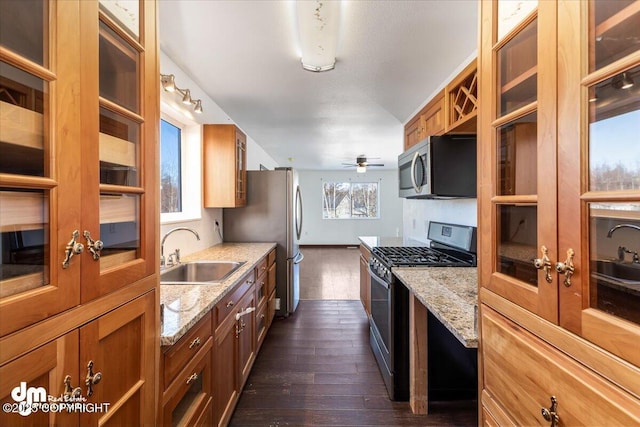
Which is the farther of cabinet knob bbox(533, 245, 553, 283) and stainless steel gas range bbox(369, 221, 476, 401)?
stainless steel gas range bbox(369, 221, 476, 401)

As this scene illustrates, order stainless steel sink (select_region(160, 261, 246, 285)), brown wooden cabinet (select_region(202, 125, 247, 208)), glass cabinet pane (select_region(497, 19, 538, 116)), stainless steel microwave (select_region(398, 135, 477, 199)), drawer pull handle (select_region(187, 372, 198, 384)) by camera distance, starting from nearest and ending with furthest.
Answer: glass cabinet pane (select_region(497, 19, 538, 116))
drawer pull handle (select_region(187, 372, 198, 384))
stainless steel microwave (select_region(398, 135, 477, 199))
stainless steel sink (select_region(160, 261, 246, 285))
brown wooden cabinet (select_region(202, 125, 247, 208))

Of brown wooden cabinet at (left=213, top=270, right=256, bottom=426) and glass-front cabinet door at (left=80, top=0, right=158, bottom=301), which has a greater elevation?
glass-front cabinet door at (left=80, top=0, right=158, bottom=301)

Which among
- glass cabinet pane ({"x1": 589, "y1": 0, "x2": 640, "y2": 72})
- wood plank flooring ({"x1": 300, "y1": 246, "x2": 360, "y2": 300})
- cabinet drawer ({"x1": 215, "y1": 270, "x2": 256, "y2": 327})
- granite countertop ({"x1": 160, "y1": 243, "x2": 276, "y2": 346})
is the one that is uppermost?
glass cabinet pane ({"x1": 589, "y1": 0, "x2": 640, "y2": 72})

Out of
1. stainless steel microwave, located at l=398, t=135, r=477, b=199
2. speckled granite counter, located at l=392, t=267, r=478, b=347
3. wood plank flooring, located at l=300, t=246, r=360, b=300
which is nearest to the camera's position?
speckled granite counter, located at l=392, t=267, r=478, b=347

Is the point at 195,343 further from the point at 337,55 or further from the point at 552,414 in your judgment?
the point at 337,55

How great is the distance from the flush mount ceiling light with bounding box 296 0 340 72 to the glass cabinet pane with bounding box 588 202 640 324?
4.79ft

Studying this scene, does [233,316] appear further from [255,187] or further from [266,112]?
[266,112]

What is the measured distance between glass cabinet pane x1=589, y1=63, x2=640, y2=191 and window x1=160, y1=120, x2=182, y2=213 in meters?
2.58

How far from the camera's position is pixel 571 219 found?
0.60 metres

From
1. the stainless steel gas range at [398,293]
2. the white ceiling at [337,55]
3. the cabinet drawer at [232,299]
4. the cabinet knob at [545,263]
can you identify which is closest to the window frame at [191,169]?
the white ceiling at [337,55]

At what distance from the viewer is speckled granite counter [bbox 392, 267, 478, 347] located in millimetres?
1041

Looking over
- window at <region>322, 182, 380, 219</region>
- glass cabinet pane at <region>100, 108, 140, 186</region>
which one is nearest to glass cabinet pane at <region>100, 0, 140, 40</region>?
glass cabinet pane at <region>100, 108, 140, 186</region>

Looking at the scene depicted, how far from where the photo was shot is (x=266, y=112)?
10.9 ft

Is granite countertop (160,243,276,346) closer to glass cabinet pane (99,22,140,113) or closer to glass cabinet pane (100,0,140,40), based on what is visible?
glass cabinet pane (99,22,140,113)
